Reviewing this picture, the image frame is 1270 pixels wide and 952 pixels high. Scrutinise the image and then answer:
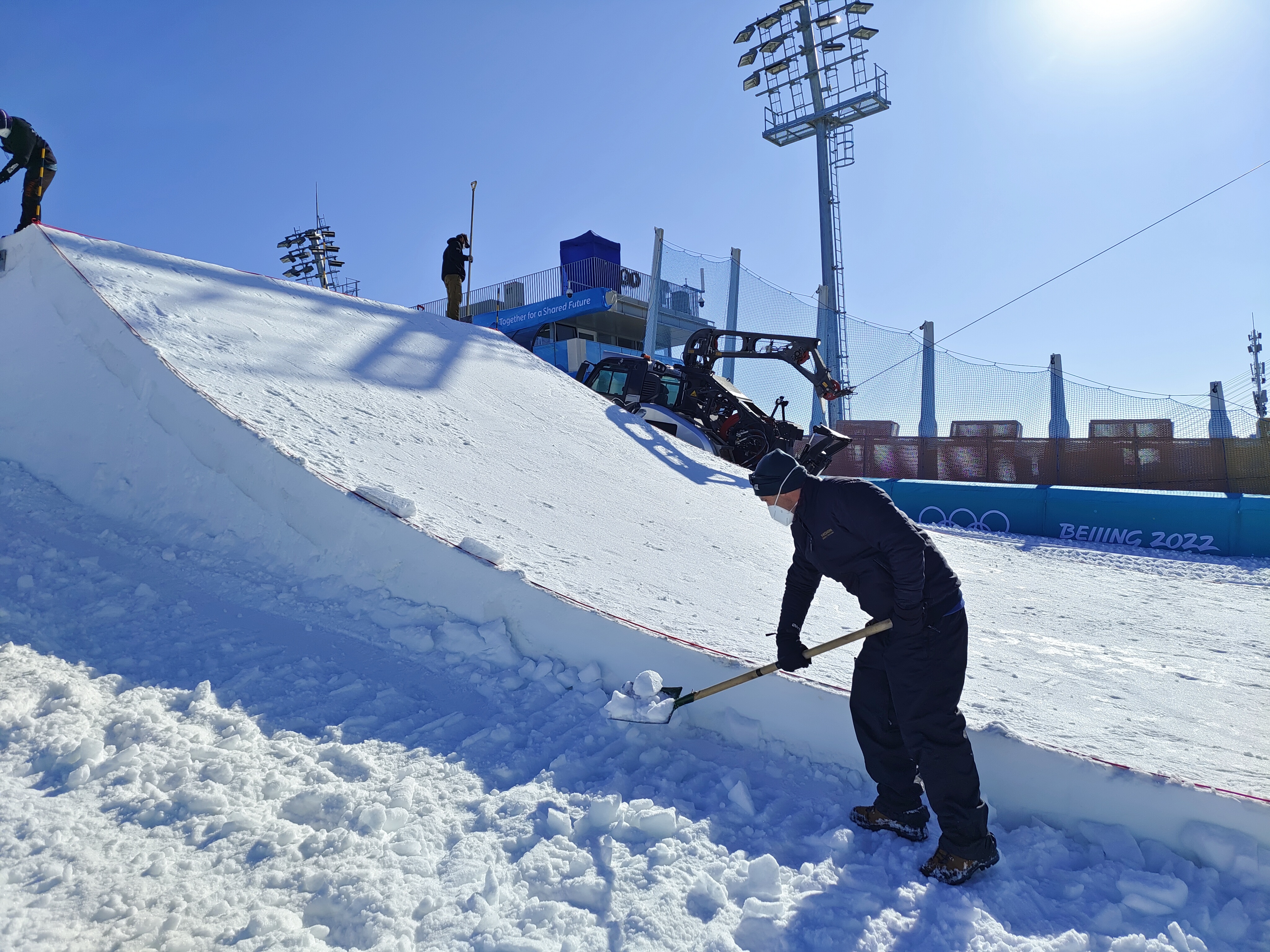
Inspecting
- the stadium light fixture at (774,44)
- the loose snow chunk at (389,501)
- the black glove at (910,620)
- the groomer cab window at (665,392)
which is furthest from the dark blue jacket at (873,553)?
the stadium light fixture at (774,44)

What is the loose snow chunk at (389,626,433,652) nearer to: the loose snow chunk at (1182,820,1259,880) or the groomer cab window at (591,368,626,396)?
the loose snow chunk at (1182,820,1259,880)

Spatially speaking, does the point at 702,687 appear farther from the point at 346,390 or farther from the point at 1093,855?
the point at 346,390

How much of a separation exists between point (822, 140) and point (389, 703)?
59.7ft

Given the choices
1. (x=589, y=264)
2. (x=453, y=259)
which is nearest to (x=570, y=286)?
(x=589, y=264)

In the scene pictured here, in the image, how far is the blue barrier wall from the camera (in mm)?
8320

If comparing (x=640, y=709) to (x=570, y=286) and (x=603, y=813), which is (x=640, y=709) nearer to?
(x=603, y=813)

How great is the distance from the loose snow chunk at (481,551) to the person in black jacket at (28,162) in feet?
20.6

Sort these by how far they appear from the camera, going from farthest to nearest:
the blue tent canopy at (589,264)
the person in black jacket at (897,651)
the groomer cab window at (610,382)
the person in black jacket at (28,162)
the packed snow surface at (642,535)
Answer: the blue tent canopy at (589,264) → the groomer cab window at (610,382) → the person in black jacket at (28,162) → the packed snow surface at (642,535) → the person in black jacket at (897,651)

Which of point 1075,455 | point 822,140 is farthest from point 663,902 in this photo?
point 822,140

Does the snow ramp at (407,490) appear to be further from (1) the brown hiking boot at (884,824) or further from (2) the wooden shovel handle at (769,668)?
(1) the brown hiking boot at (884,824)

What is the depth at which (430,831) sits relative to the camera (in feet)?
7.70

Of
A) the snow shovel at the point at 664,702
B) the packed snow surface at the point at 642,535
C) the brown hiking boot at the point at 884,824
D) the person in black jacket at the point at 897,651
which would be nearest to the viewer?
the person in black jacket at the point at 897,651

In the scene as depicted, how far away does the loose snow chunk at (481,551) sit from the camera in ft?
12.3

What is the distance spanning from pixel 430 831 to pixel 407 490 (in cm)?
272
